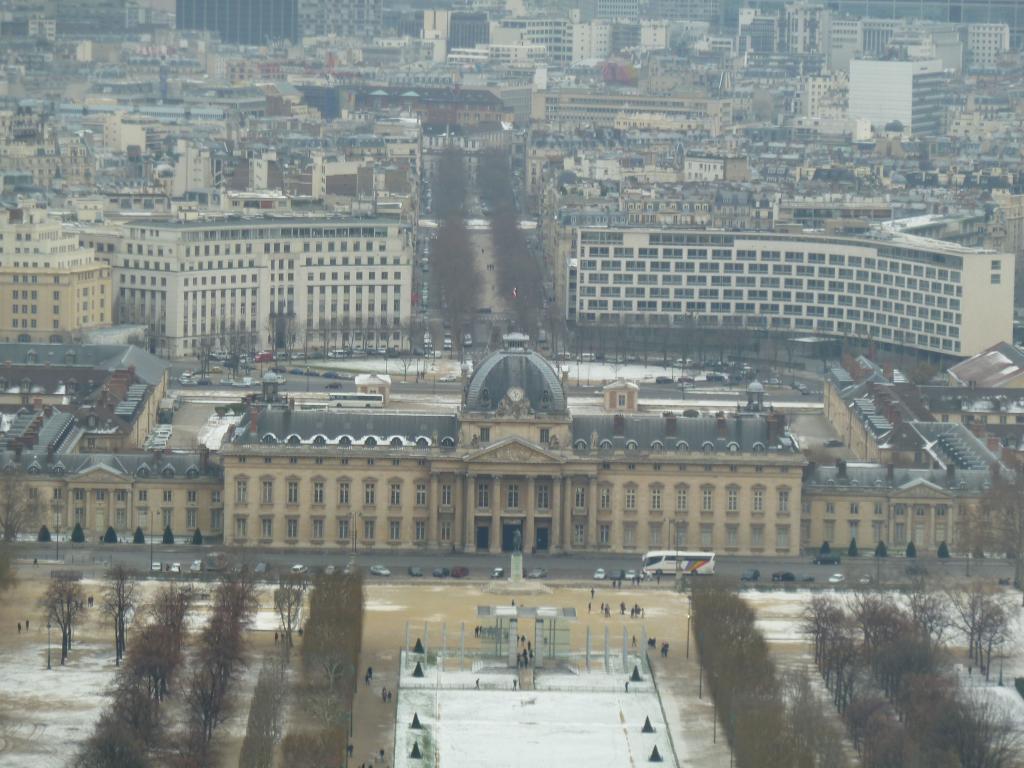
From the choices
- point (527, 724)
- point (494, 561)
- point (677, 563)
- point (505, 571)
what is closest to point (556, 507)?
point (494, 561)

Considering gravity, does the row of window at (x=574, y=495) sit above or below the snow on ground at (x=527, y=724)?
above

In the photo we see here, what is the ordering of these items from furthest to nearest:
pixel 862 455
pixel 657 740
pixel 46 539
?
pixel 862 455 → pixel 46 539 → pixel 657 740

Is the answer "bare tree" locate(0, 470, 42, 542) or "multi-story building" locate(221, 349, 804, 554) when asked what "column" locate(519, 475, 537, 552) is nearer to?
"multi-story building" locate(221, 349, 804, 554)

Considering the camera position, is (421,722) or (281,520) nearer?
(421,722)

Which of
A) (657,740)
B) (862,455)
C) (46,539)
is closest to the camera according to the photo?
(657,740)

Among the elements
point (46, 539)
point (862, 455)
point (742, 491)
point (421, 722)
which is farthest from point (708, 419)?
point (421, 722)

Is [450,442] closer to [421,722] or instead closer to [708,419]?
[708,419]

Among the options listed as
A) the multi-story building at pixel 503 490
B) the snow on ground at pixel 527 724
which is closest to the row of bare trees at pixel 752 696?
the snow on ground at pixel 527 724

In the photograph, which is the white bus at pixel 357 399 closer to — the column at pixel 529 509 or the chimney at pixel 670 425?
the chimney at pixel 670 425
